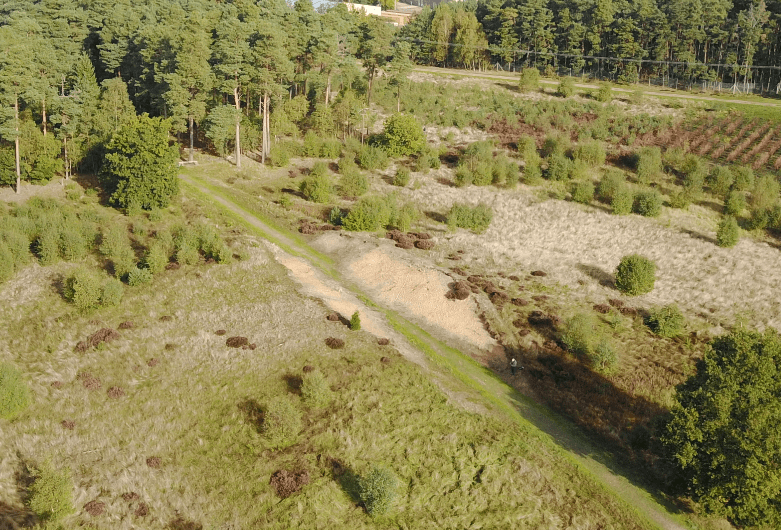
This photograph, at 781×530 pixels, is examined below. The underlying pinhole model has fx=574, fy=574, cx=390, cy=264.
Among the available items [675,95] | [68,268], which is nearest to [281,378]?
[68,268]

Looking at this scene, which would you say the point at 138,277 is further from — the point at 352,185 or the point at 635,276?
the point at 635,276

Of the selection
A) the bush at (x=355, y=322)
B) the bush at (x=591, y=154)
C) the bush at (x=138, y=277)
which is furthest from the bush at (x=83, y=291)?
the bush at (x=591, y=154)

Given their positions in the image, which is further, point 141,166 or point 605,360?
point 141,166

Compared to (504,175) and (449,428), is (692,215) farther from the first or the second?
(449,428)

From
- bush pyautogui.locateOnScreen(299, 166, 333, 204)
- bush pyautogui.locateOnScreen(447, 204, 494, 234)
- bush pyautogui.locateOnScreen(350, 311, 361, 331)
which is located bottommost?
bush pyautogui.locateOnScreen(350, 311, 361, 331)

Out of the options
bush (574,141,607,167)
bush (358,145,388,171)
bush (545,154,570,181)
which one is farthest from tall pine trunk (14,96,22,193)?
bush (574,141,607,167)

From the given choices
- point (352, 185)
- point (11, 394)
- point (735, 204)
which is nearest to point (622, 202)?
point (735, 204)

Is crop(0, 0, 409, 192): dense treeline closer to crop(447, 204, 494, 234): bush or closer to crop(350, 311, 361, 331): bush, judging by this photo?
crop(447, 204, 494, 234): bush
